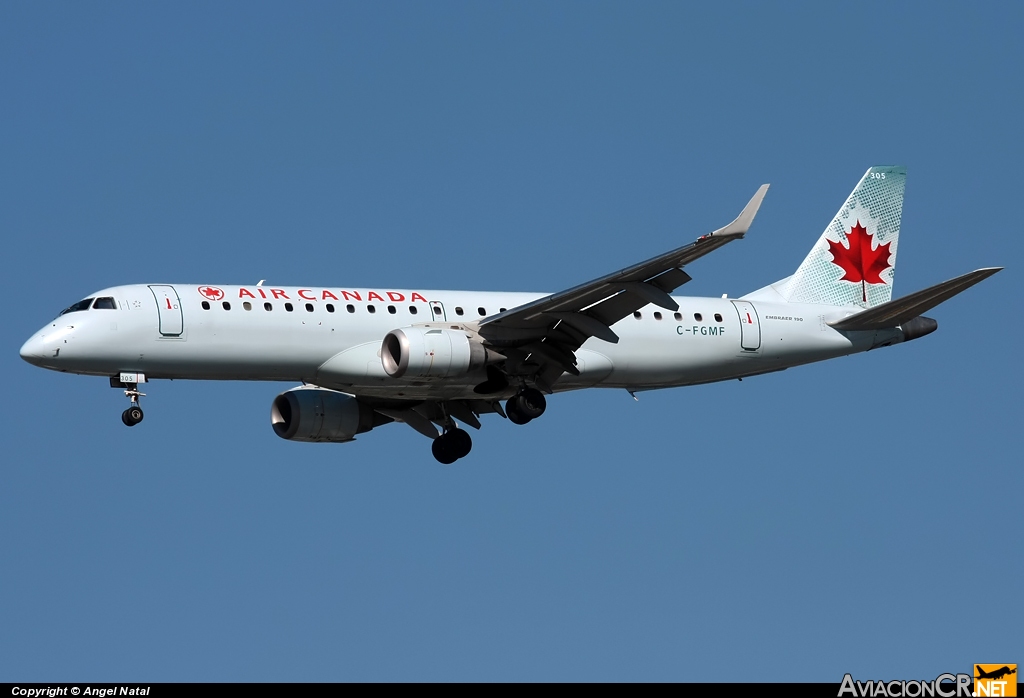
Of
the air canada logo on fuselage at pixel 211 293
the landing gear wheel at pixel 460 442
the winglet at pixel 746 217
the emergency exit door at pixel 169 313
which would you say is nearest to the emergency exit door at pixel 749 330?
the landing gear wheel at pixel 460 442

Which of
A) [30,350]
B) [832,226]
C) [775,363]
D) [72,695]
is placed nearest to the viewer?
[72,695]

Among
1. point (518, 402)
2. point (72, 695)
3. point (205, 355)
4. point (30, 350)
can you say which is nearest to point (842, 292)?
point (518, 402)

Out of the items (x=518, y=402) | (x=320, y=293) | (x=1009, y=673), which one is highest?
(x=320, y=293)

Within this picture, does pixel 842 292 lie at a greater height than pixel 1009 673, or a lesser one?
greater

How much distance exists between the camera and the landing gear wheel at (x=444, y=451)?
51750 mm

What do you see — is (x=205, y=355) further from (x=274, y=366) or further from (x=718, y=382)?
(x=718, y=382)

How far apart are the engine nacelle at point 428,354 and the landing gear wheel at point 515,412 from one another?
1845 millimetres

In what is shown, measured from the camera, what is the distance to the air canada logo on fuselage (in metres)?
45.7

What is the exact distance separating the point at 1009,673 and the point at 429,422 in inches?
801

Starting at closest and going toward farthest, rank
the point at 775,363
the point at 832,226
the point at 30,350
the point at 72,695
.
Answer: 1. the point at 72,695
2. the point at 30,350
3. the point at 775,363
4. the point at 832,226

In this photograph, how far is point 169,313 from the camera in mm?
45094

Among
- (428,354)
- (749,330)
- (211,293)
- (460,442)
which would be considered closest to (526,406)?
(428,354)

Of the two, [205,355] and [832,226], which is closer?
[205,355]

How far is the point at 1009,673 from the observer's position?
121 feet
